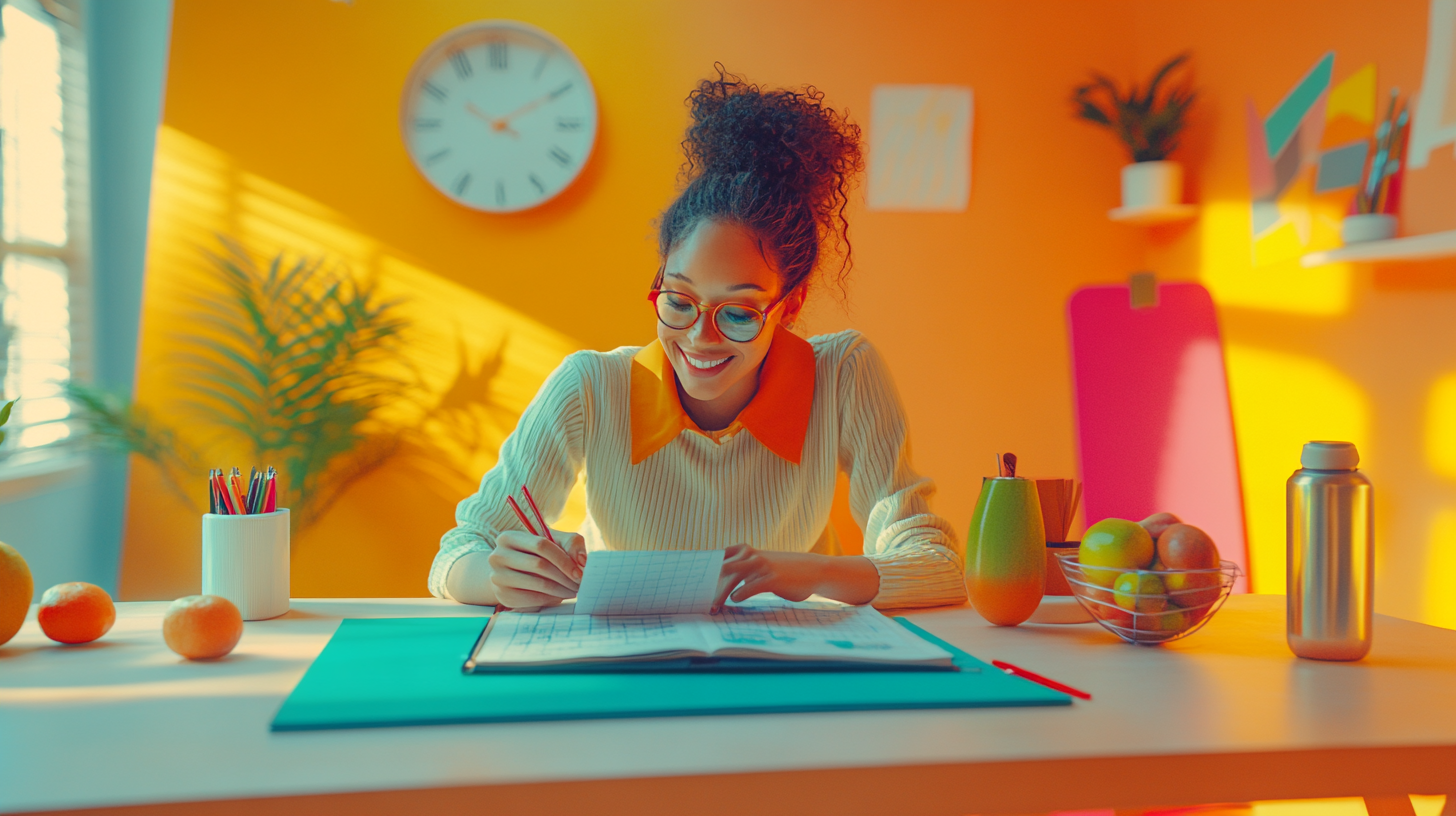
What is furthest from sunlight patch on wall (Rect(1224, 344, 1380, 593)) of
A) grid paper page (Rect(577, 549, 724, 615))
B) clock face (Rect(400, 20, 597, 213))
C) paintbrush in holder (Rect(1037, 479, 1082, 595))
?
clock face (Rect(400, 20, 597, 213))

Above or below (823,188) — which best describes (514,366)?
below

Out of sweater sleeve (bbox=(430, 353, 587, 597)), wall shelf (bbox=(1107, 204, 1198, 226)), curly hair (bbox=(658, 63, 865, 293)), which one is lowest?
sweater sleeve (bbox=(430, 353, 587, 597))

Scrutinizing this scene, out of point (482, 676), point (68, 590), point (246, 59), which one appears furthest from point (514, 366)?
point (482, 676)

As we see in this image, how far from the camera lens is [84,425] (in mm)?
2701

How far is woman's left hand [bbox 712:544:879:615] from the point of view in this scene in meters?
1.13

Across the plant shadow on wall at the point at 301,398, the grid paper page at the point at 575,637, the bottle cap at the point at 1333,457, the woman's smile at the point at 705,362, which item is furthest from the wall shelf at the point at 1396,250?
the plant shadow on wall at the point at 301,398

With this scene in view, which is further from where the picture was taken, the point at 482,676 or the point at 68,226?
the point at 68,226

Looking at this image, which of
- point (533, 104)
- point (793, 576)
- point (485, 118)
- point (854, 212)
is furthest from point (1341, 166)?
point (485, 118)

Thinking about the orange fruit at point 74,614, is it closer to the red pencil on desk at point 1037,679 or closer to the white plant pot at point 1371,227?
the red pencil on desk at point 1037,679

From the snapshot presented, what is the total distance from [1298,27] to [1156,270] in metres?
0.87

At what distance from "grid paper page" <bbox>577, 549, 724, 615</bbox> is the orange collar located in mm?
514

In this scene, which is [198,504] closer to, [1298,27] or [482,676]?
[482,676]

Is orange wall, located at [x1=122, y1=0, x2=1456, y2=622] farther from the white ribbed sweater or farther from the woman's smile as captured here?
the woman's smile

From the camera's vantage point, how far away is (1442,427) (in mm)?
2059
